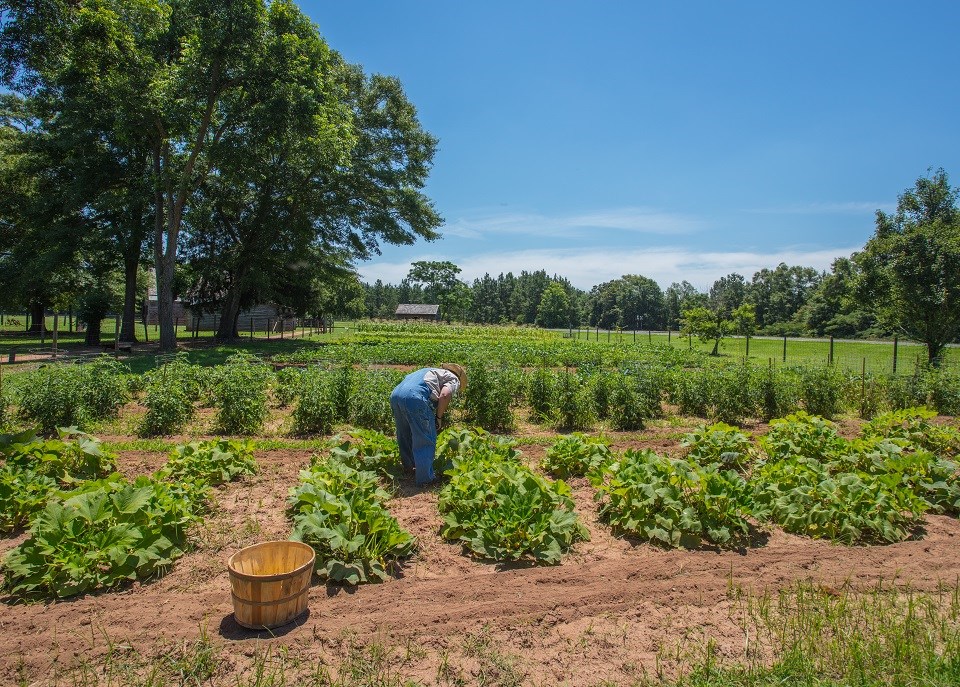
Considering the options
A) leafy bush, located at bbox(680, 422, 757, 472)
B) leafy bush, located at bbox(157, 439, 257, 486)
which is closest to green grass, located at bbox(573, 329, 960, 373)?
leafy bush, located at bbox(680, 422, 757, 472)

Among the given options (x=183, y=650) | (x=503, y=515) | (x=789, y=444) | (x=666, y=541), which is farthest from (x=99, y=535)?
(x=789, y=444)

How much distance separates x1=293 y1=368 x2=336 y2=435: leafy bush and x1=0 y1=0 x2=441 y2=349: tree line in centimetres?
1336

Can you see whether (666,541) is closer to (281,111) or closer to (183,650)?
(183,650)

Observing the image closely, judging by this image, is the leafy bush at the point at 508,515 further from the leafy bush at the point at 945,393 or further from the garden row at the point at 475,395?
the leafy bush at the point at 945,393

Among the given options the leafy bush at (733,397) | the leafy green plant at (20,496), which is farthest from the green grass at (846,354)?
the leafy green plant at (20,496)

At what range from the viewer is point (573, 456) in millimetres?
6094

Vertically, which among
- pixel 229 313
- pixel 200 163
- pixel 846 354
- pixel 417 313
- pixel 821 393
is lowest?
pixel 821 393

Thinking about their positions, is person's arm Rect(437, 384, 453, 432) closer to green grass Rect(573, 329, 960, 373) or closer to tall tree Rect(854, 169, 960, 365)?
green grass Rect(573, 329, 960, 373)

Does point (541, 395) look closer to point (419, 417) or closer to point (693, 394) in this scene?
point (693, 394)

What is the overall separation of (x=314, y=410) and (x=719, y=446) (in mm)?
5689

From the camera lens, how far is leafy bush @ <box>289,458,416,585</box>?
3.78 meters

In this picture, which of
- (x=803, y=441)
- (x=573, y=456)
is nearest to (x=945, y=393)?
(x=803, y=441)

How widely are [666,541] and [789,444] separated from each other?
2.87 meters

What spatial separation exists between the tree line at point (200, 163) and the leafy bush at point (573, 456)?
55.8 feet
